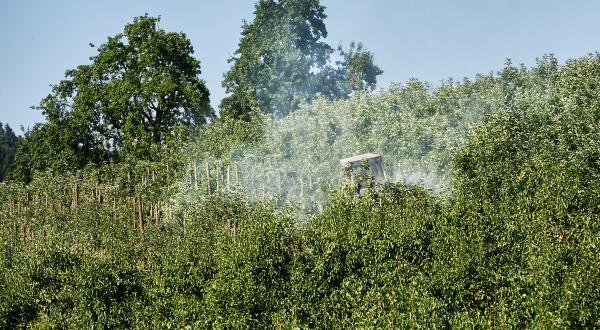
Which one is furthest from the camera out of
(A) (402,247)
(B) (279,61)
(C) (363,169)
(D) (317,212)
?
(B) (279,61)

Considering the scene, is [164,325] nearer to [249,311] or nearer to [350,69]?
[249,311]

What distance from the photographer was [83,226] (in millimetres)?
58750

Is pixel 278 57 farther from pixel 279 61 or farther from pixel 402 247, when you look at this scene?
pixel 402 247

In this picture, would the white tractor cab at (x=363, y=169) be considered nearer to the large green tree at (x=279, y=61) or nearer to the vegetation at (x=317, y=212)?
the vegetation at (x=317, y=212)

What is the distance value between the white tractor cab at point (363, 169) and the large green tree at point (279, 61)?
22777 millimetres

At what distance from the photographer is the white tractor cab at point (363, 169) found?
1920 inches

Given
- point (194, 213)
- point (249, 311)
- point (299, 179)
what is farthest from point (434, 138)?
point (249, 311)

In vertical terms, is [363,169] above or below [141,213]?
above

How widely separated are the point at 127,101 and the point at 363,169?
3393 centimetres

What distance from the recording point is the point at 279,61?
2992 inches

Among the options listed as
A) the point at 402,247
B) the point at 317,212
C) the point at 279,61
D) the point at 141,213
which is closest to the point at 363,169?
the point at 317,212

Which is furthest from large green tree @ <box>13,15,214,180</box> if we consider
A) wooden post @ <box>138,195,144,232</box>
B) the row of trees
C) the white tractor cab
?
the white tractor cab

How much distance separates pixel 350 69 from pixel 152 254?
4443cm

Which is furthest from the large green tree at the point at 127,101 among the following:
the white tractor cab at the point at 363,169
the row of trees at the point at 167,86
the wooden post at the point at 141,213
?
the white tractor cab at the point at 363,169
